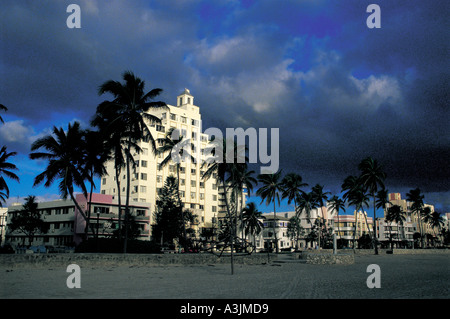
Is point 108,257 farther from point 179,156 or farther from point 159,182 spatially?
point 159,182

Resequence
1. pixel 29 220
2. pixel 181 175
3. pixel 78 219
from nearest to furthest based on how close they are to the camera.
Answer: pixel 29 220
pixel 78 219
pixel 181 175

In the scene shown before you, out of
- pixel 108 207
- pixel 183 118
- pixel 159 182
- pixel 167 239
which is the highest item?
pixel 183 118

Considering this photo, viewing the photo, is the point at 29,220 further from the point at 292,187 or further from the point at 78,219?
the point at 292,187

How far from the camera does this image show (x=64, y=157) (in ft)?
106

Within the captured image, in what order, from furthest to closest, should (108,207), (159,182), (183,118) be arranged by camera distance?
(183,118), (159,182), (108,207)

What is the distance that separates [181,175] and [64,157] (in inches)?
2070

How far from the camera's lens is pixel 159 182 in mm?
80125

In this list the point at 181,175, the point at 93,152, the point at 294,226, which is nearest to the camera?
the point at 93,152

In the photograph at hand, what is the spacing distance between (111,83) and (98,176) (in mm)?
10822

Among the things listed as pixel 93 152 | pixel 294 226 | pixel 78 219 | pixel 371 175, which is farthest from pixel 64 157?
pixel 294 226

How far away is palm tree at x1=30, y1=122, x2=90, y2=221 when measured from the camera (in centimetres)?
3152

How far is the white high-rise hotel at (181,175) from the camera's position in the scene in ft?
253

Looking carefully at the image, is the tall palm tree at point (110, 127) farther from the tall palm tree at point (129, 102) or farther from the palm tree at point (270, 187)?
the palm tree at point (270, 187)

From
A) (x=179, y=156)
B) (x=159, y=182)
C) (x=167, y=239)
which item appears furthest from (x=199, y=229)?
(x=179, y=156)
